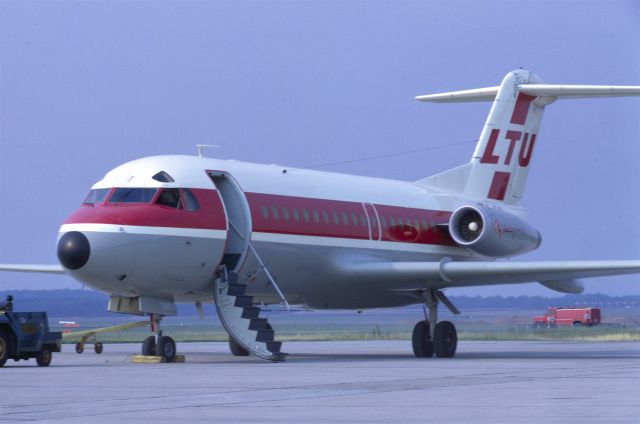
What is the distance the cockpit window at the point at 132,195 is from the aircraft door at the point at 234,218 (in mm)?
1543

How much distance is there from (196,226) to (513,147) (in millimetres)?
13431

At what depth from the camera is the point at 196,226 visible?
25.0 m

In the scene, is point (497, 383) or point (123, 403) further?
point (497, 383)

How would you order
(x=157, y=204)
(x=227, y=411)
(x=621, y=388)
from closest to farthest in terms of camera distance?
(x=227, y=411) < (x=621, y=388) < (x=157, y=204)

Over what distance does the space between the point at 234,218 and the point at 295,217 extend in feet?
5.95

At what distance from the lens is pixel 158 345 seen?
997 inches

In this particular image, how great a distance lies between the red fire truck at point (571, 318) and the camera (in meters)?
72.9

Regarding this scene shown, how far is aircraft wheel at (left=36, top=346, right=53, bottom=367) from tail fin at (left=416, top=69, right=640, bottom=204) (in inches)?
503

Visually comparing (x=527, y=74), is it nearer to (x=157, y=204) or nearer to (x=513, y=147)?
(x=513, y=147)

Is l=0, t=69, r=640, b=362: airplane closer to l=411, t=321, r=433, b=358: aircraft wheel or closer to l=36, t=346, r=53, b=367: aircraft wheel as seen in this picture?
l=411, t=321, r=433, b=358: aircraft wheel

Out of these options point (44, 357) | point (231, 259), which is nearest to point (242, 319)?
point (231, 259)

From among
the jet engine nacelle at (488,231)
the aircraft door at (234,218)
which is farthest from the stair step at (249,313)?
the jet engine nacelle at (488,231)

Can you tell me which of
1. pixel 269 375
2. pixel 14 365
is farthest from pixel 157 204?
pixel 269 375

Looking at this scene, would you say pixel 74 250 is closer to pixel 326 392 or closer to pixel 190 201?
pixel 190 201
